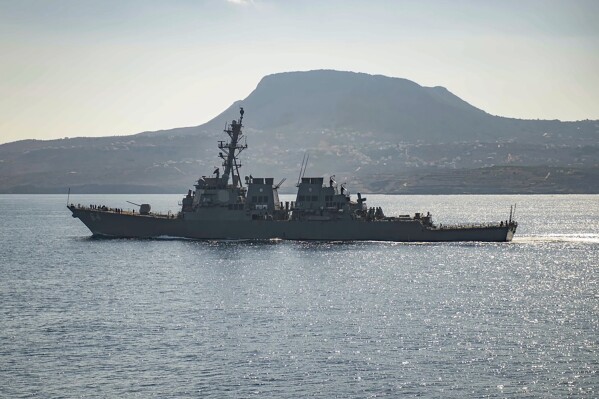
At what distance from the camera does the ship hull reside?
9500 centimetres

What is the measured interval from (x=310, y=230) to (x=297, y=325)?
46.7 m

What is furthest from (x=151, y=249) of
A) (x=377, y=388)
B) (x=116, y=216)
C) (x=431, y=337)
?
(x=377, y=388)

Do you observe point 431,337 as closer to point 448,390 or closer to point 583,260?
point 448,390

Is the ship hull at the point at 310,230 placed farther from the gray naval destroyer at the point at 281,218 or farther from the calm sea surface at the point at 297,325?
the calm sea surface at the point at 297,325

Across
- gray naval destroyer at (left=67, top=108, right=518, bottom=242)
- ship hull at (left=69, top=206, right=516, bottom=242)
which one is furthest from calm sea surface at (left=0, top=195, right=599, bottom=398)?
gray naval destroyer at (left=67, top=108, right=518, bottom=242)

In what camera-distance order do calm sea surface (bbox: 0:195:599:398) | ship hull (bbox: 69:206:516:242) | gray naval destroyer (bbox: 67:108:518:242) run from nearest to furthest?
calm sea surface (bbox: 0:195:599:398) → gray naval destroyer (bbox: 67:108:518:242) → ship hull (bbox: 69:206:516:242)

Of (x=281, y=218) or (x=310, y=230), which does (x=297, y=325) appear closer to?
(x=310, y=230)

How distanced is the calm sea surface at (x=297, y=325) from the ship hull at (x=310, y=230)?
8381 mm

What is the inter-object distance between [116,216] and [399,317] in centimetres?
5792

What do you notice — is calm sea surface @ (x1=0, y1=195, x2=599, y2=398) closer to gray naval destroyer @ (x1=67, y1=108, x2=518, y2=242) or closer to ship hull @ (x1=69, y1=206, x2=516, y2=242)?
ship hull @ (x1=69, y1=206, x2=516, y2=242)

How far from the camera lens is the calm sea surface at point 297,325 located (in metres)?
37.0

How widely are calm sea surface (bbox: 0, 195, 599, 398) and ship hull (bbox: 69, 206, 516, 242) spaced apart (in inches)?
330

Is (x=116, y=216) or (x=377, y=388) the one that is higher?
(x=116, y=216)

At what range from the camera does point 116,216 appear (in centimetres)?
10125
